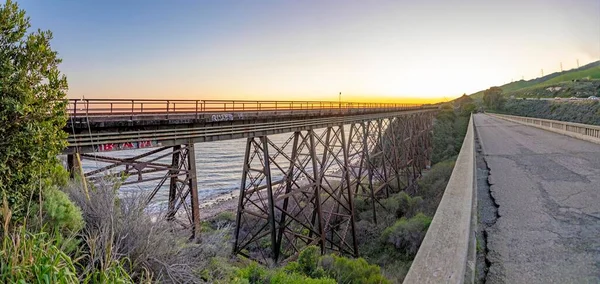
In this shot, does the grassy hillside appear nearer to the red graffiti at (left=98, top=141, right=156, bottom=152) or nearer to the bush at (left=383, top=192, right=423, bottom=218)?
the bush at (left=383, top=192, right=423, bottom=218)

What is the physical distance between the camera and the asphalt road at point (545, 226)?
9.07 ft

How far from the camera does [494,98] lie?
219 ft

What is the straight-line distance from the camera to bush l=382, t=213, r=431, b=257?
9.16m

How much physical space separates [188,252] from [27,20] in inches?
102

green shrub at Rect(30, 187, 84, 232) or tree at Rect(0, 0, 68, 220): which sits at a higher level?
tree at Rect(0, 0, 68, 220)

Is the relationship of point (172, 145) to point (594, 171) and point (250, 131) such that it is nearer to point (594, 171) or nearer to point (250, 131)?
point (250, 131)

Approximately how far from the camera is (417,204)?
14.4 metres

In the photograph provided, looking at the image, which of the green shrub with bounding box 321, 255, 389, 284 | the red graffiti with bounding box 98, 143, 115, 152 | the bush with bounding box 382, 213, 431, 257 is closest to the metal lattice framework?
the bush with bounding box 382, 213, 431, 257

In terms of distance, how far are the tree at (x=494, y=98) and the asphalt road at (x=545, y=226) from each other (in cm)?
6632

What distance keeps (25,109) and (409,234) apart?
8.95 meters

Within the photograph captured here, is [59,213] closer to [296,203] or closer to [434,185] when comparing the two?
[296,203]

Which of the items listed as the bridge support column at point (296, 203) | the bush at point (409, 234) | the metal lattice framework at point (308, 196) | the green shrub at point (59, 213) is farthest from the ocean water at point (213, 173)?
the green shrub at point (59, 213)

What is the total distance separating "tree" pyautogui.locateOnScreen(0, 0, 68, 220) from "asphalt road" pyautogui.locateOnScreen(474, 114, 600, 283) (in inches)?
157

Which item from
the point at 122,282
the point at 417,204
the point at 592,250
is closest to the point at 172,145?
the point at 122,282
